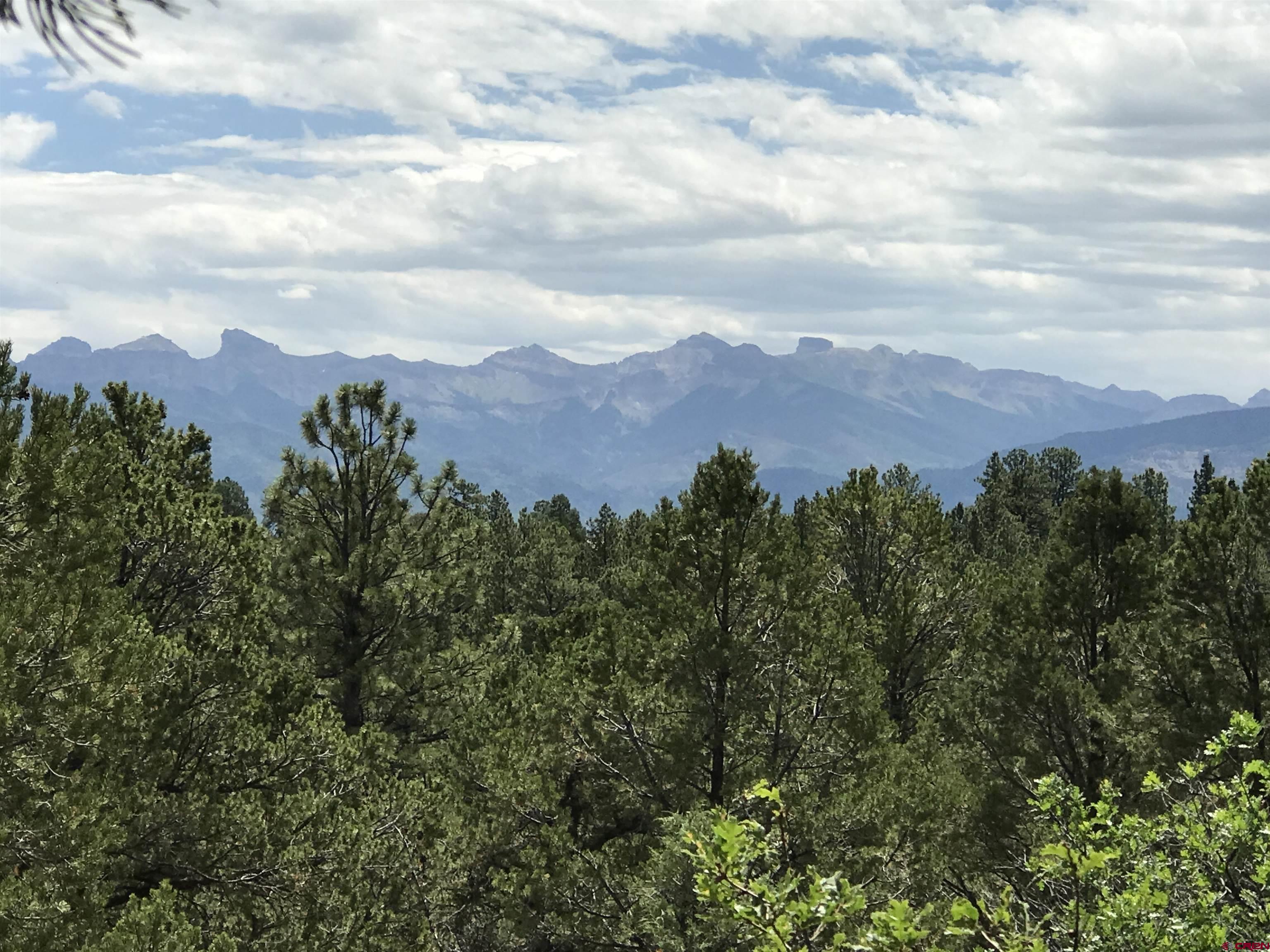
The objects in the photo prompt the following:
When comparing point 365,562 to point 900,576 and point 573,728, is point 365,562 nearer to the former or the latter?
point 573,728

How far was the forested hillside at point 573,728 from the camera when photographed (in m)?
10.3

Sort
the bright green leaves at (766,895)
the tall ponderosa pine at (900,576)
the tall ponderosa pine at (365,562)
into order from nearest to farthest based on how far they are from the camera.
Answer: the bright green leaves at (766,895)
the tall ponderosa pine at (365,562)
the tall ponderosa pine at (900,576)

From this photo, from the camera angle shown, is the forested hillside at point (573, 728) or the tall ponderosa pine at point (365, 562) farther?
the tall ponderosa pine at point (365, 562)

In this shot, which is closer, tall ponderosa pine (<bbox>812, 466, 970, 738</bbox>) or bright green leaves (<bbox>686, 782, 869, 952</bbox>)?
bright green leaves (<bbox>686, 782, 869, 952</bbox>)

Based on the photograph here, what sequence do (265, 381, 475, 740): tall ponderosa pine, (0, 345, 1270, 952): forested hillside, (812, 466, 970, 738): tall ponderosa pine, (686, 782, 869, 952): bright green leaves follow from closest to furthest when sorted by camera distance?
(686, 782, 869, 952): bright green leaves, (0, 345, 1270, 952): forested hillside, (265, 381, 475, 740): tall ponderosa pine, (812, 466, 970, 738): tall ponderosa pine

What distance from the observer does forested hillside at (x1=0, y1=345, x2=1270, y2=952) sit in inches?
404

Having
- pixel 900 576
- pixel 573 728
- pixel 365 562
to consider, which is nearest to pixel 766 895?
pixel 573 728

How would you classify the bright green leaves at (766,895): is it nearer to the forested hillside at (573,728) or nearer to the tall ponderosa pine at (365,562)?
the forested hillside at (573,728)

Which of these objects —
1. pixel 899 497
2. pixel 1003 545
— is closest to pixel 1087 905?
pixel 899 497

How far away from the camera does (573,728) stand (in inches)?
721

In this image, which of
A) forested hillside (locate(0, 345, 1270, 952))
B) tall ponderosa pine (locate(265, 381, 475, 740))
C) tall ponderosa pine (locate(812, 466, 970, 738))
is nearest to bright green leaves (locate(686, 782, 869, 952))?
forested hillside (locate(0, 345, 1270, 952))

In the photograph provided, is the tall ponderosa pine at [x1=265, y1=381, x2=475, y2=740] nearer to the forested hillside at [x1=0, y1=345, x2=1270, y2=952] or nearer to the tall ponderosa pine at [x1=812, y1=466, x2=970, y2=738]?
the forested hillside at [x1=0, y1=345, x2=1270, y2=952]

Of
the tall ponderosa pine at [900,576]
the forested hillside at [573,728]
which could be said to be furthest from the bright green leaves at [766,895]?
the tall ponderosa pine at [900,576]

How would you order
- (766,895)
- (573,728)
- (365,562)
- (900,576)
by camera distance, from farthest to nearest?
(900,576), (365,562), (573,728), (766,895)
